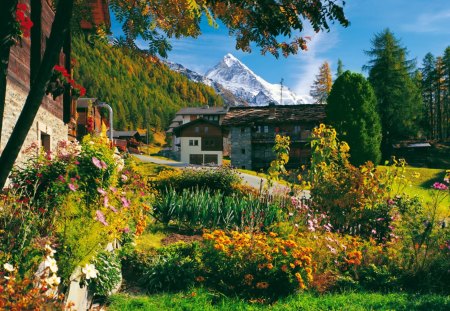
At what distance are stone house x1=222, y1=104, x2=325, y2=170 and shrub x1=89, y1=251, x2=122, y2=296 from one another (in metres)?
42.4

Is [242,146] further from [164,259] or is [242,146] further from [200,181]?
[164,259]

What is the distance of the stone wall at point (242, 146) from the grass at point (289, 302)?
42251 millimetres

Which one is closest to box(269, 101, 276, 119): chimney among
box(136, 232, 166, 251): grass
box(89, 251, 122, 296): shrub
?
box(136, 232, 166, 251): grass

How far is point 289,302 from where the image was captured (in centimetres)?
633

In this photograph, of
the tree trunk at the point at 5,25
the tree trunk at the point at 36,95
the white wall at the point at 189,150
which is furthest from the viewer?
the white wall at the point at 189,150

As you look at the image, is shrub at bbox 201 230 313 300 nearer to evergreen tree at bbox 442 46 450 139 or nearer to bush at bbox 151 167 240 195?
bush at bbox 151 167 240 195

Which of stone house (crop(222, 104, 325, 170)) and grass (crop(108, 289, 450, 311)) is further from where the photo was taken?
stone house (crop(222, 104, 325, 170))

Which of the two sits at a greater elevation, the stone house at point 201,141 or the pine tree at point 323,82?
the pine tree at point 323,82

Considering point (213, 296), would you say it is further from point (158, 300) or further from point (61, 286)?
point (61, 286)

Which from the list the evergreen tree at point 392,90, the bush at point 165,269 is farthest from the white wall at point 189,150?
the bush at point 165,269

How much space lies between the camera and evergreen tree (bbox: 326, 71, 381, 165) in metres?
37.6

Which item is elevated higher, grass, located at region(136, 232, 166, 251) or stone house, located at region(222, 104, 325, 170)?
stone house, located at region(222, 104, 325, 170)

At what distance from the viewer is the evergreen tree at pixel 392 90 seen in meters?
47.9

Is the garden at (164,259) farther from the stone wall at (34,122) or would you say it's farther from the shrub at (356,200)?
the stone wall at (34,122)
